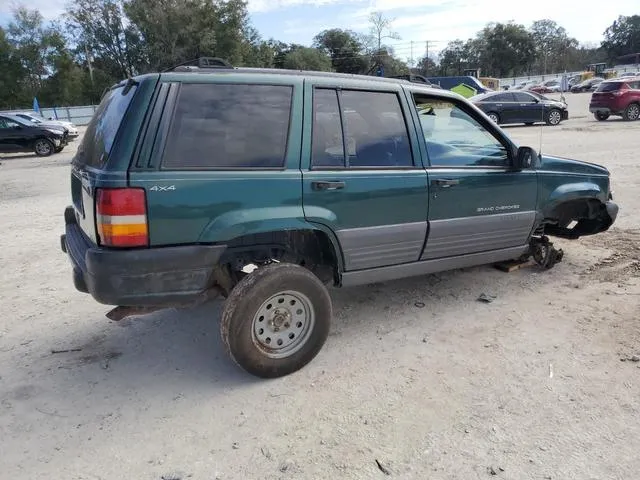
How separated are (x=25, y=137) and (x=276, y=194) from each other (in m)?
17.5

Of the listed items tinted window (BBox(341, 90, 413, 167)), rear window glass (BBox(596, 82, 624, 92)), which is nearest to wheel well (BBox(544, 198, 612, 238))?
tinted window (BBox(341, 90, 413, 167))

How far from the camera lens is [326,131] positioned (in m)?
3.47

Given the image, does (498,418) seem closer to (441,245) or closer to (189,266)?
(441,245)

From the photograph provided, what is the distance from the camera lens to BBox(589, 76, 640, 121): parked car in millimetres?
20922

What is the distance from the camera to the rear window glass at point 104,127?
306cm

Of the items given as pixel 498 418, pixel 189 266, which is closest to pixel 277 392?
pixel 189 266

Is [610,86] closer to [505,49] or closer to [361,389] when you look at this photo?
[361,389]

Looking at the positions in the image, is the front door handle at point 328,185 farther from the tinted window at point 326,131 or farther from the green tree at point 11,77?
the green tree at point 11,77

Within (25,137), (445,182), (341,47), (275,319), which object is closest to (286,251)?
(275,319)

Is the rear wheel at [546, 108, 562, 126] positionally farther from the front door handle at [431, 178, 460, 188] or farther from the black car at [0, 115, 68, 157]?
the front door handle at [431, 178, 460, 188]

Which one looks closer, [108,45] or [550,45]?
[108,45]

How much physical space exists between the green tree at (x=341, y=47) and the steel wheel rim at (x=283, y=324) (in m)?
85.6

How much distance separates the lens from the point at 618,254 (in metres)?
5.58

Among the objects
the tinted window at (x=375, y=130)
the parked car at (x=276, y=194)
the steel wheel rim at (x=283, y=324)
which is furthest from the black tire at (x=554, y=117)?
the steel wheel rim at (x=283, y=324)
